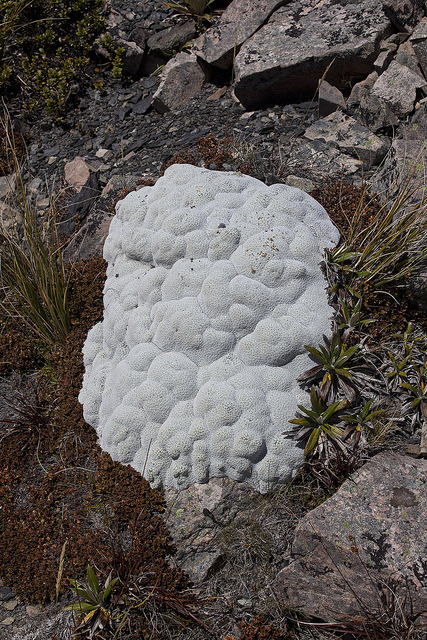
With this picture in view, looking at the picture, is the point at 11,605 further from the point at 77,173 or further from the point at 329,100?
the point at 329,100

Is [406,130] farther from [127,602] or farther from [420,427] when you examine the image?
[127,602]

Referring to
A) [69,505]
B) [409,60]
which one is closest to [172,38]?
[409,60]

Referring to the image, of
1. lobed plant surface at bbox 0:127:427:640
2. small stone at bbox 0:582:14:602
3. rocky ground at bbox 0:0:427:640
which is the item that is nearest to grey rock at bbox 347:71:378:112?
rocky ground at bbox 0:0:427:640

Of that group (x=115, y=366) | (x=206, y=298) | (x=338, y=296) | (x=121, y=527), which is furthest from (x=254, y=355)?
(x=121, y=527)

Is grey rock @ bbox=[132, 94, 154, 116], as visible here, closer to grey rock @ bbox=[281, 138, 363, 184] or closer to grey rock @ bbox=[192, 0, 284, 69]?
grey rock @ bbox=[192, 0, 284, 69]

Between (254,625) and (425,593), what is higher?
(425,593)

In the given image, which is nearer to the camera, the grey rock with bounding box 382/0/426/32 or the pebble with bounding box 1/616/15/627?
the pebble with bounding box 1/616/15/627

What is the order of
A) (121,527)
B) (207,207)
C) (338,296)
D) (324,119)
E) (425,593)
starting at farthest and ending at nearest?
(324,119), (207,207), (338,296), (121,527), (425,593)
